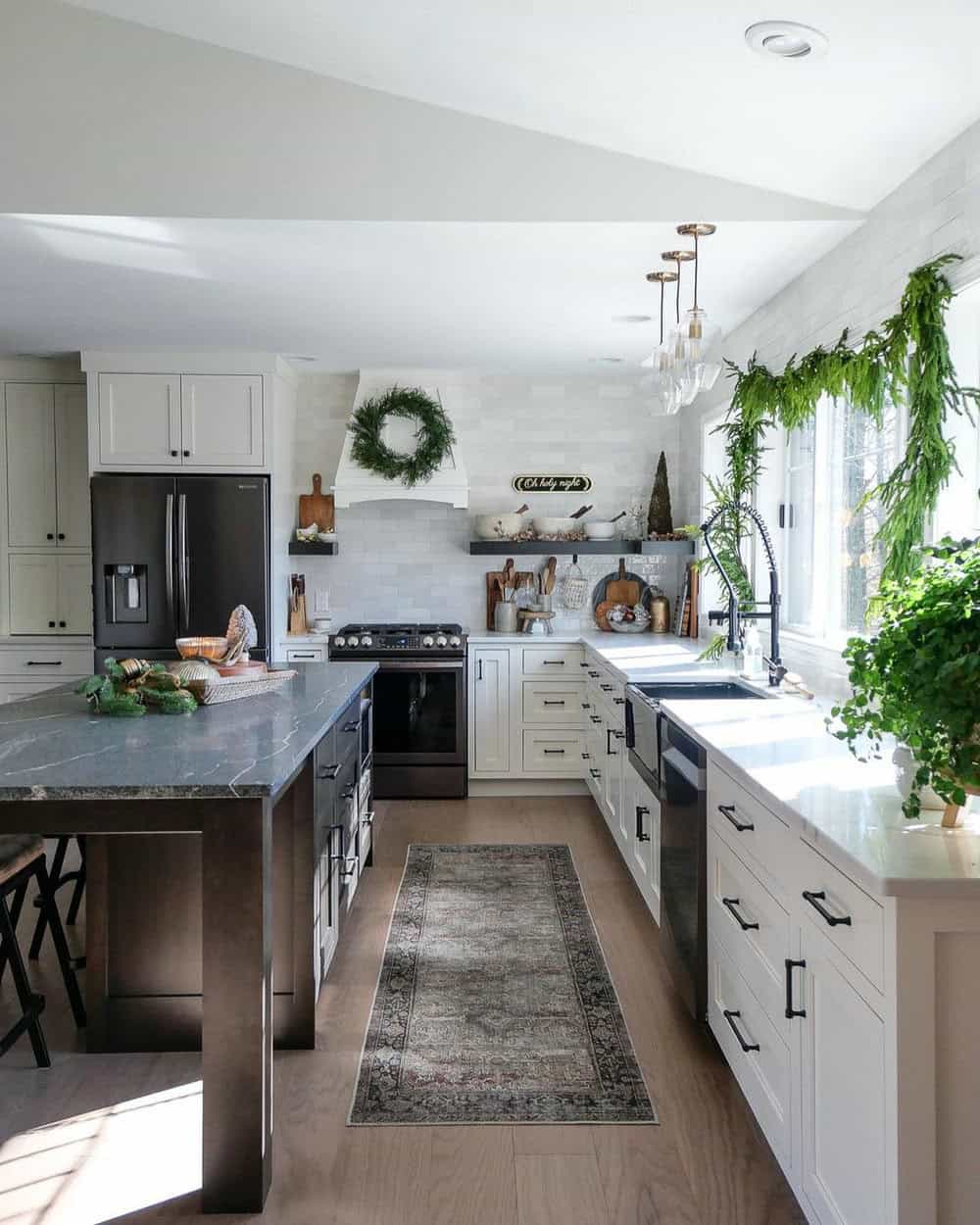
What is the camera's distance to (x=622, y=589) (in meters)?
6.52

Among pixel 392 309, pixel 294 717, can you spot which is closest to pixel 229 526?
pixel 392 309

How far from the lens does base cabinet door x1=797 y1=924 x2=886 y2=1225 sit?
1.62 m

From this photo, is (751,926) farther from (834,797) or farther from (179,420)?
(179,420)

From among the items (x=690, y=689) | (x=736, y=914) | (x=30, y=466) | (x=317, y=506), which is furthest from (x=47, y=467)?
(x=736, y=914)

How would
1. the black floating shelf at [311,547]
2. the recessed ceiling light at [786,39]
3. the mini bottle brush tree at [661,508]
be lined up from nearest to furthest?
the recessed ceiling light at [786,39], the black floating shelf at [311,547], the mini bottle brush tree at [661,508]

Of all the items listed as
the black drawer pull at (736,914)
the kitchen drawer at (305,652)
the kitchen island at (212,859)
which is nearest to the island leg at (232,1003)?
the kitchen island at (212,859)

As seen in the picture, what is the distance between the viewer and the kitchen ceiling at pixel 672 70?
2.45 metres

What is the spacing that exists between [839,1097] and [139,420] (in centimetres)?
501

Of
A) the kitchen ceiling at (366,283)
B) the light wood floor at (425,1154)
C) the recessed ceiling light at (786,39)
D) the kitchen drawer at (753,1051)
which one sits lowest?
the light wood floor at (425,1154)

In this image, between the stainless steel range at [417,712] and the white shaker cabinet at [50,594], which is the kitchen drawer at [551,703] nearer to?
the stainless steel range at [417,712]

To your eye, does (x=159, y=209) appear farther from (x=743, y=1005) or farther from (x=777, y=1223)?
(x=777, y=1223)

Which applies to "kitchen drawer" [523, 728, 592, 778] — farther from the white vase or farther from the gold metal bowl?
the white vase

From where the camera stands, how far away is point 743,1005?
8.01ft

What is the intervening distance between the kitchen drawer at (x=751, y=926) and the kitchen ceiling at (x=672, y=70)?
194 cm
